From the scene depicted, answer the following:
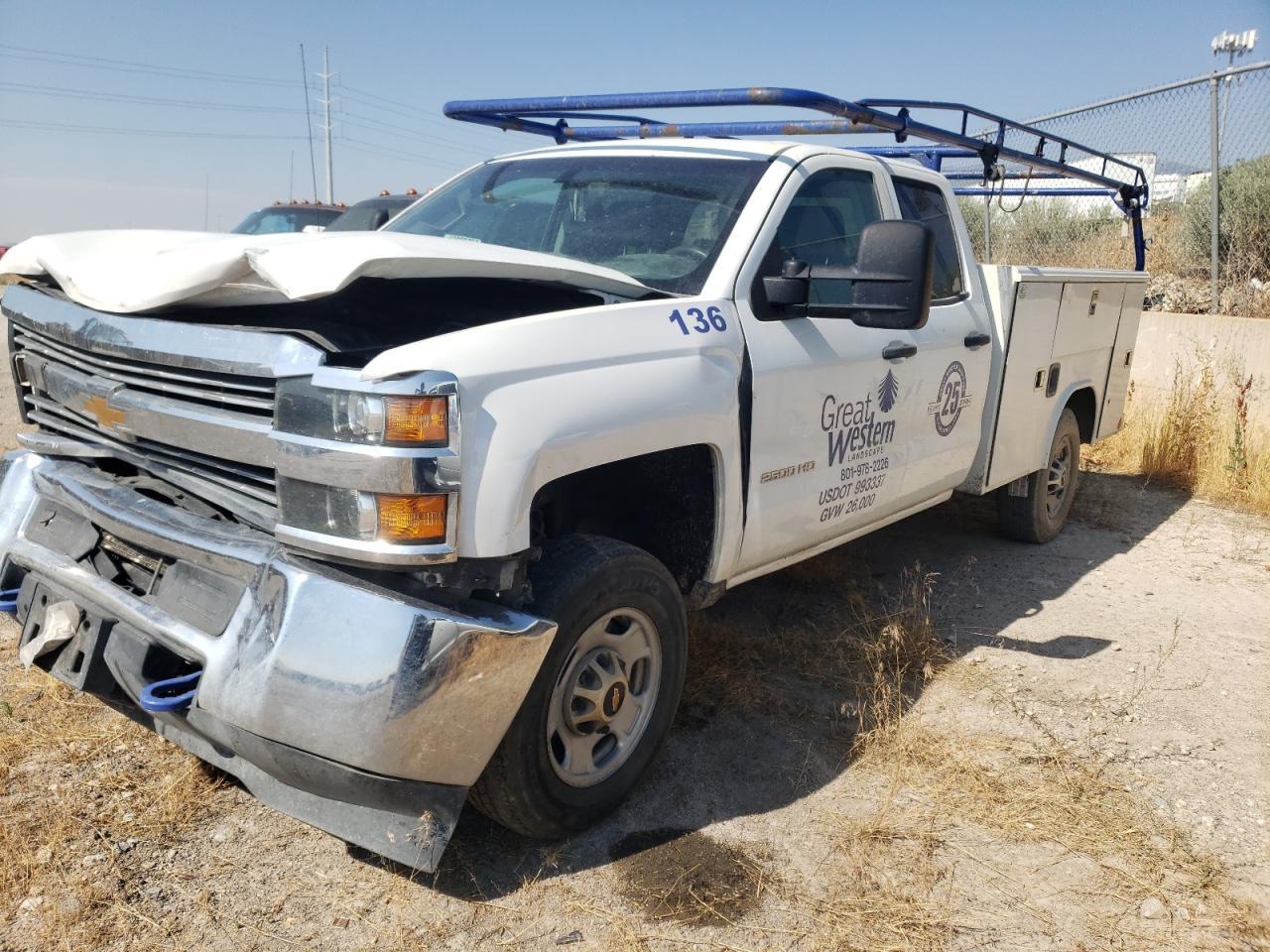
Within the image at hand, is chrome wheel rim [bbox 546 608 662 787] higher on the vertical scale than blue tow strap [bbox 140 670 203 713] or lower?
lower

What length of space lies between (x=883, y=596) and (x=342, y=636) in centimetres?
328

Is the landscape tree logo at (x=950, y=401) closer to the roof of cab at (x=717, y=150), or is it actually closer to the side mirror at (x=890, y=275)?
the roof of cab at (x=717, y=150)

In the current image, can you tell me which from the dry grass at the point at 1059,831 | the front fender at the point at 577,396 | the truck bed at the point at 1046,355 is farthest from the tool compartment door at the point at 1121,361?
the front fender at the point at 577,396

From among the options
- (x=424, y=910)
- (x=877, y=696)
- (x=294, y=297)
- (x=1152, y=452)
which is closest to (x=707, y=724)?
(x=877, y=696)

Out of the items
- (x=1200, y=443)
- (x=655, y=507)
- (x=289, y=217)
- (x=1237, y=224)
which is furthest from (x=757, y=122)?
(x=289, y=217)

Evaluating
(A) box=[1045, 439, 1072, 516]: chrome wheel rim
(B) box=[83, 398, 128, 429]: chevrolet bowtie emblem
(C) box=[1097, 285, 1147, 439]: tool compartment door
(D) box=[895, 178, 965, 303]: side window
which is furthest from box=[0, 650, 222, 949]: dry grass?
(C) box=[1097, 285, 1147, 439]: tool compartment door

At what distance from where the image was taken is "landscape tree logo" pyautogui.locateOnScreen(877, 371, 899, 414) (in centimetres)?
385

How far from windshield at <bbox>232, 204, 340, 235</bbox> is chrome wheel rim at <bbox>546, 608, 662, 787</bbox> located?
35.2 ft

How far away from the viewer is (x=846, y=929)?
8.41 feet

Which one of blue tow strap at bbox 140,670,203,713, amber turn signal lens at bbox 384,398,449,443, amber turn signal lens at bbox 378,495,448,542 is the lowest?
blue tow strap at bbox 140,670,203,713

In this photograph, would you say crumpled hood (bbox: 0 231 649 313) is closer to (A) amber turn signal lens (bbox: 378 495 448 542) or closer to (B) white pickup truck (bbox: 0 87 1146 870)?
(B) white pickup truck (bbox: 0 87 1146 870)

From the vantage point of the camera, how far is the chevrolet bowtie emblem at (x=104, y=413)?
8.95 feet

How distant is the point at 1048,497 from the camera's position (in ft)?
19.8

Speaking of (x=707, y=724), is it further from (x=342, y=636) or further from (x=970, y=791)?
(x=342, y=636)
